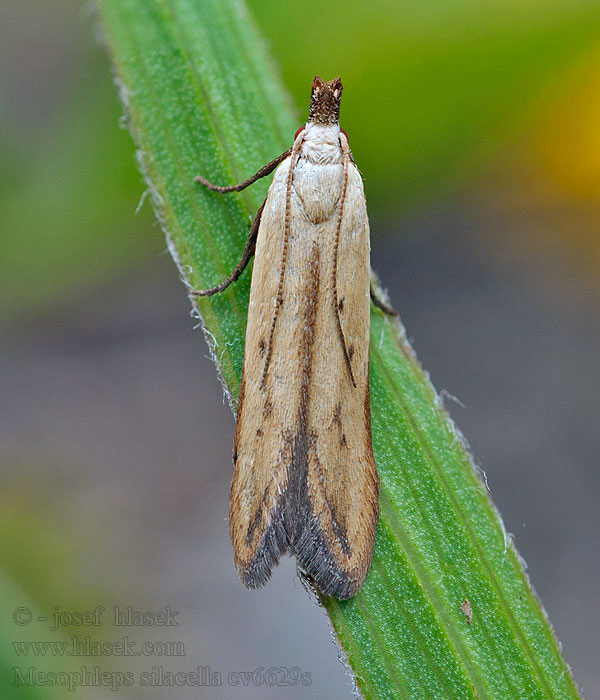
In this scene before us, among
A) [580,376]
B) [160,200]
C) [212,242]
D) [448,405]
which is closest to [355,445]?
[212,242]

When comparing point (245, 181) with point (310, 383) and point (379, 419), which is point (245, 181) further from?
point (379, 419)

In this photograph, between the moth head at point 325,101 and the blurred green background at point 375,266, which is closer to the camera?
the moth head at point 325,101

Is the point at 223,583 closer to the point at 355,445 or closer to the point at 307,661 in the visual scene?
the point at 307,661

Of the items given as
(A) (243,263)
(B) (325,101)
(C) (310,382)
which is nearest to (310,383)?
(C) (310,382)

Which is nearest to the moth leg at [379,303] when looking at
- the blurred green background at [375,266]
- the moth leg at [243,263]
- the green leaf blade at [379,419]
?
the green leaf blade at [379,419]

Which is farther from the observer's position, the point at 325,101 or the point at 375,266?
the point at 375,266

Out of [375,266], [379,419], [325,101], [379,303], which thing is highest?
[325,101]

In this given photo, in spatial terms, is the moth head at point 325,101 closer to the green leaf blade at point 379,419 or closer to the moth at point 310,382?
the moth at point 310,382

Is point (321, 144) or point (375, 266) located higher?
point (321, 144)
